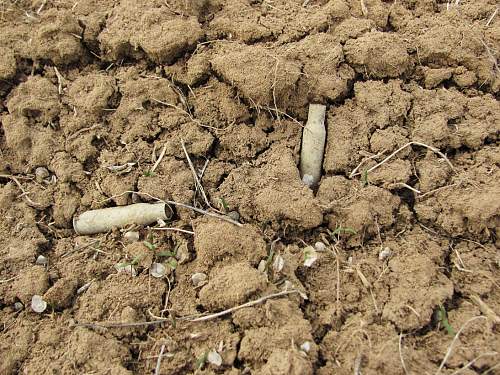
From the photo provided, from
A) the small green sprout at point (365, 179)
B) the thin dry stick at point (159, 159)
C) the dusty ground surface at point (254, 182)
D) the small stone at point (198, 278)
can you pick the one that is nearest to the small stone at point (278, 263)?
the dusty ground surface at point (254, 182)

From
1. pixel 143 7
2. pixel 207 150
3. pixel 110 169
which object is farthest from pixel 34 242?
pixel 143 7

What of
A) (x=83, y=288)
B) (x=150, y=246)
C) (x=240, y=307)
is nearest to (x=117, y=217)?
(x=150, y=246)

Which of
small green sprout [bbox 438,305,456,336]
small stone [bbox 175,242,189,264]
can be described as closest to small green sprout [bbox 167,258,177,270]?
small stone [bbox 175,242,189,264]

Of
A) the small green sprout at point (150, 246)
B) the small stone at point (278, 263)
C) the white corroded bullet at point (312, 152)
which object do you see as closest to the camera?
the small stone at point (278, 263)

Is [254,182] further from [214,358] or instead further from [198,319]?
[214,358]

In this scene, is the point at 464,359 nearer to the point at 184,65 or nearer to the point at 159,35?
the point at 184,65

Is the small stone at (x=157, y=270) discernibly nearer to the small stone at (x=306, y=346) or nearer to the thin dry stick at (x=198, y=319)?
the thin dry stick at (x=198, y=319)

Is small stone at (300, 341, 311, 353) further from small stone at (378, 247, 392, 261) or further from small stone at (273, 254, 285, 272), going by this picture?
small stone at (378, 247, 392, 261)
